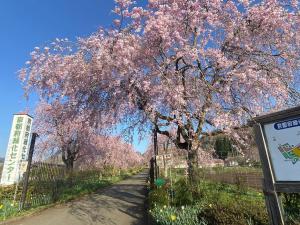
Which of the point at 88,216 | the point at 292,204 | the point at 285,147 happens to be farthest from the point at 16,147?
the point at 285,147

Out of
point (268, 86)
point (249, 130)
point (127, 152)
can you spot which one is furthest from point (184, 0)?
point (127, 152)

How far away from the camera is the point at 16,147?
22.5m

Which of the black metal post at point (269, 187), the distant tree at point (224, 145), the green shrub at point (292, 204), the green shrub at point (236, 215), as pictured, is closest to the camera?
the black metal post at point (269, 187)

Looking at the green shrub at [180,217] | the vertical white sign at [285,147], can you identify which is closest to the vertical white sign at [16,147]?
the green shrub at [180,217]

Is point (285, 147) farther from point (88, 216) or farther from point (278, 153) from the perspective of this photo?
point (88, 216)

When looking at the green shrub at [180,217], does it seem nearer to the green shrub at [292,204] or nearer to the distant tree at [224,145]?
the green shrub at [292,204]

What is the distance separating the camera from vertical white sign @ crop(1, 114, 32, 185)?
2152 centimetres

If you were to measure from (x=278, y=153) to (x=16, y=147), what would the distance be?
73.6ft

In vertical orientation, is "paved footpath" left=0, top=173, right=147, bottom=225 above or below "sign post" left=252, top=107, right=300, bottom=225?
below

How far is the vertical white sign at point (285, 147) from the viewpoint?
4129 millimetres

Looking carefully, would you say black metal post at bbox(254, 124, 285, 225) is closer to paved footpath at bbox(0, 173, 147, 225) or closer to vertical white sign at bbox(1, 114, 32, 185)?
paved footpath at bbox(0, 173, 147, 225)

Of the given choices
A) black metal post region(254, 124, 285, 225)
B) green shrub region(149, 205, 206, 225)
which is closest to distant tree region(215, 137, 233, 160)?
green shrub region(149, 205, 206, 225)

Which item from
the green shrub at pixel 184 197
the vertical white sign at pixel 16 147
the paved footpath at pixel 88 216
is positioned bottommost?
the paved footpath at pixel 88 216

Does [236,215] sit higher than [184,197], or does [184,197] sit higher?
[184,197]
